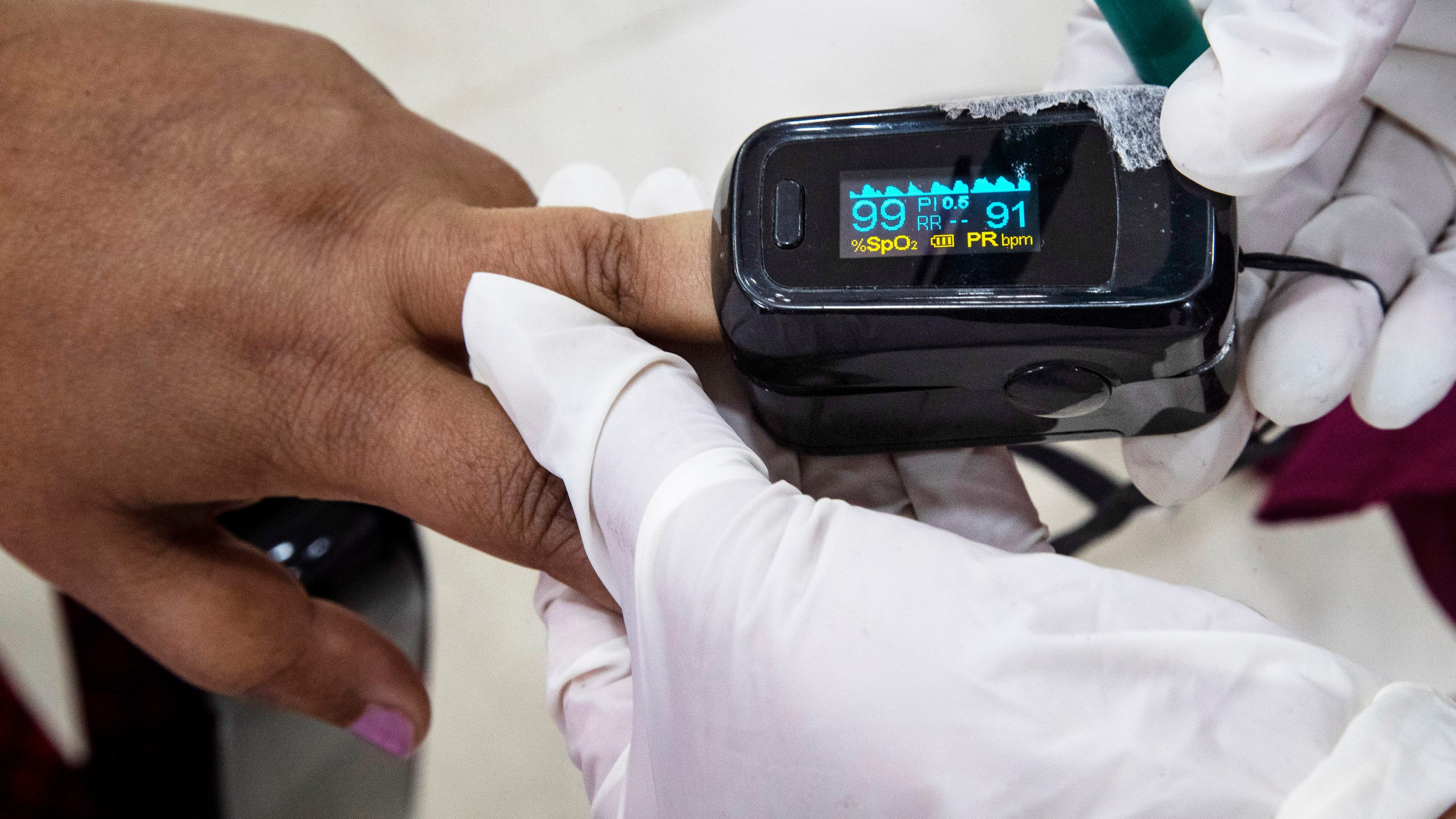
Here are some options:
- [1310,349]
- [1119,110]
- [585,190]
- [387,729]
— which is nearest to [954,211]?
[1119,110]

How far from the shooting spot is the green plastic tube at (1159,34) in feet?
2.59

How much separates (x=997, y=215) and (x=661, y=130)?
0.85m

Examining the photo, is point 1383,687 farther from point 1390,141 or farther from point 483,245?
point 483,245

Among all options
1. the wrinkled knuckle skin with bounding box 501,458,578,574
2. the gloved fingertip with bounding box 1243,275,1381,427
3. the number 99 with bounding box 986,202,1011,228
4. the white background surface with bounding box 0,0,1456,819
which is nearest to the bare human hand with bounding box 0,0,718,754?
the wrinkled knuckle skin with bounding box 501,458,578,574

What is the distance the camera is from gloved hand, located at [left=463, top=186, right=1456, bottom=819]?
621 millimetres

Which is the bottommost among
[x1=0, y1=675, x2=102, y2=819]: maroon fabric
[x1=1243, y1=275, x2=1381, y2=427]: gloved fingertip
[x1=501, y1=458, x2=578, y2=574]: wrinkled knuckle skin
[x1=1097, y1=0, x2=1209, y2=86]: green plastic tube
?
[x1=0, y1=675, x2=102, y2=819]: maroon fabric

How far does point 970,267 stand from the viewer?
697 millimetres

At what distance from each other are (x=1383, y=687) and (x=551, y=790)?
3.26ft

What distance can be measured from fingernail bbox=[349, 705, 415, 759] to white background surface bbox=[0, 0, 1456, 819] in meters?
0.13

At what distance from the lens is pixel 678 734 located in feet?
2.36

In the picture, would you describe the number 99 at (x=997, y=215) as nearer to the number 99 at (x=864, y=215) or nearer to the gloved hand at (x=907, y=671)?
the number 99 at (x=864, y=215)

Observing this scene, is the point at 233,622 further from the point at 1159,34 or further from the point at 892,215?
the point at 1159,34

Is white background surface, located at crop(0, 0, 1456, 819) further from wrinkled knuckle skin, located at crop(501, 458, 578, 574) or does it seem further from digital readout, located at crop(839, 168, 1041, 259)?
digital readout, located at crop(839, 168, 1041, 259)

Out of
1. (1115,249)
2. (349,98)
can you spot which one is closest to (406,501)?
(349,98)
